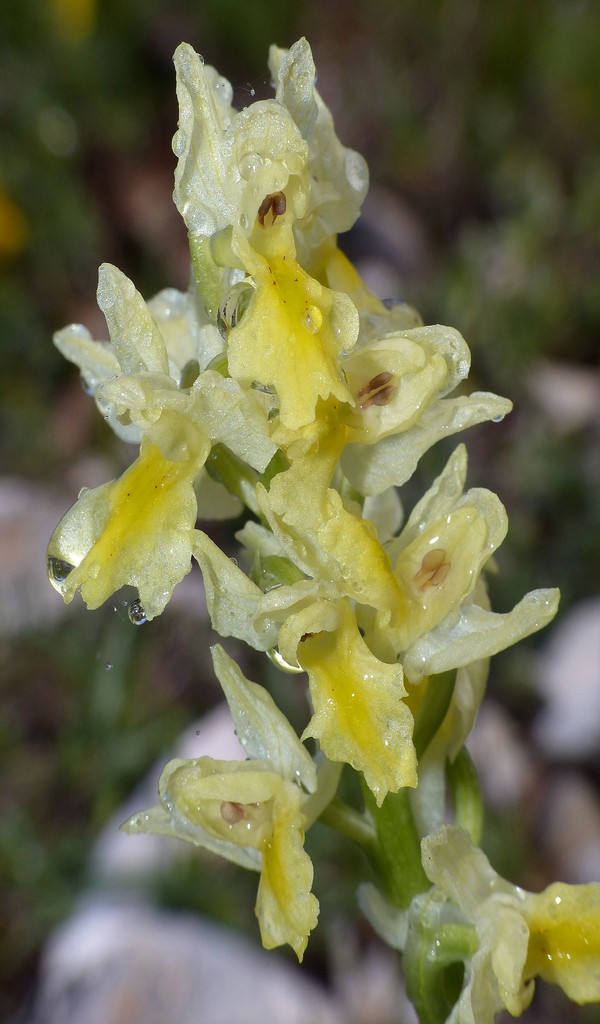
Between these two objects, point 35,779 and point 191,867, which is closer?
point 191,867

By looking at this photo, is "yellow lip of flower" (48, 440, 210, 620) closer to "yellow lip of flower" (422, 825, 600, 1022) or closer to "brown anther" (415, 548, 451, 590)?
"brown anther" (415, 548, 451, 590)

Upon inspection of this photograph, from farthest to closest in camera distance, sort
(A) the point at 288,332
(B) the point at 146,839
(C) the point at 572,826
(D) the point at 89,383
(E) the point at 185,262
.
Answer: (E) the point at 185,262
(C) the point at 572,826
(B) the point at 146,839
(D) the point at 89,383
(A) the point at 288,332

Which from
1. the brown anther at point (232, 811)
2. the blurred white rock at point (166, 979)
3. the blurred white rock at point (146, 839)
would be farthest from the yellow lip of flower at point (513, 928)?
the blurred white rock at point (146, 839)

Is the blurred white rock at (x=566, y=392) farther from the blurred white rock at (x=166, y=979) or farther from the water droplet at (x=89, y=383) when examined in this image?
the water droplet at (x=89, y=383)

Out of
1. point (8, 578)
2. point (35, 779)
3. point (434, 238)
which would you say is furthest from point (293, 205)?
point (434, 238)

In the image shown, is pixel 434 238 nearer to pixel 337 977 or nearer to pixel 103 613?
pixel 103 613

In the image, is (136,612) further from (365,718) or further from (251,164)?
(251,164)

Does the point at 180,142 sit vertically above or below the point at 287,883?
above

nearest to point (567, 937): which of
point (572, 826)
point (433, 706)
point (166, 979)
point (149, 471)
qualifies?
point (433, 706)
